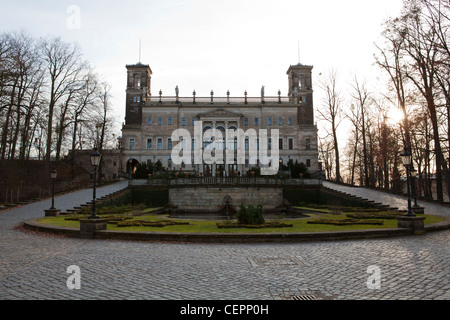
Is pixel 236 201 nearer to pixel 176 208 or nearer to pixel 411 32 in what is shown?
pixel 176 208

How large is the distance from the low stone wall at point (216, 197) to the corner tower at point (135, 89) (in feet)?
133

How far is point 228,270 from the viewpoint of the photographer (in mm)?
8812

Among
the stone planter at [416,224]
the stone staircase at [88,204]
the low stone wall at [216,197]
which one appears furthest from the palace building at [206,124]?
the stone planter at [416,224]

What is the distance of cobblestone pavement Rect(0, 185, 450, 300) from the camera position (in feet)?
22.3

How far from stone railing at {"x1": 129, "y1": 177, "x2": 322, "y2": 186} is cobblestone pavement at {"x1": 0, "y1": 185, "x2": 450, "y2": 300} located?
26.1 metres

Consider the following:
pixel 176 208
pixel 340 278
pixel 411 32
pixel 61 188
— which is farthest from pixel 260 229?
pixel 61 188

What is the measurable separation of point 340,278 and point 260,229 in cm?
815

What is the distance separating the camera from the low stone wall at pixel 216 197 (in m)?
39.4
